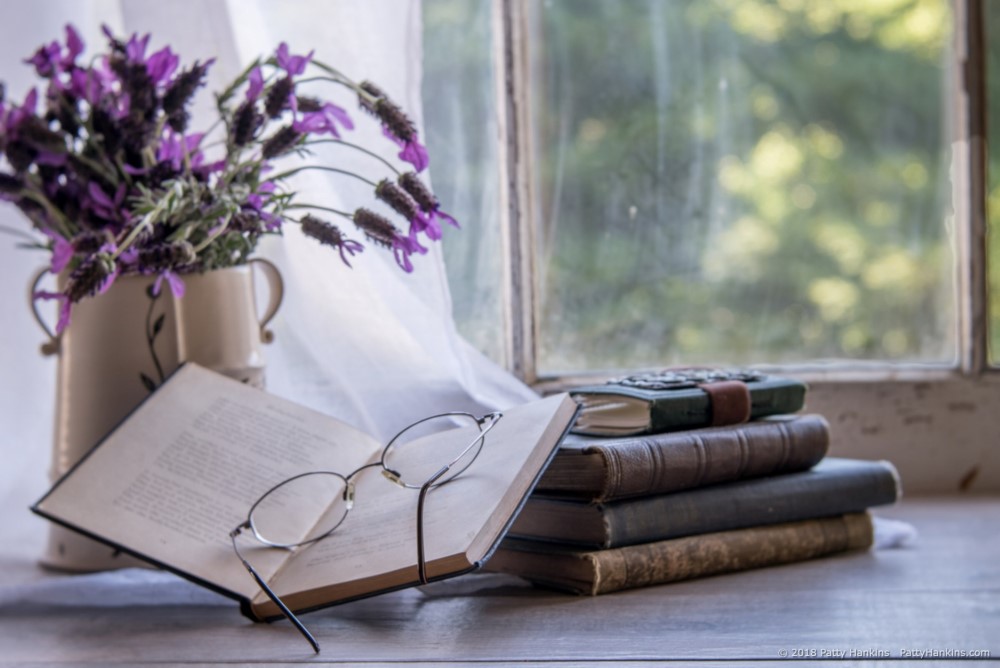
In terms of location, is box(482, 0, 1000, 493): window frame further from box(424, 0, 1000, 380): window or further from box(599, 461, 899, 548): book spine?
box(599, 461, 899, 548): book spine

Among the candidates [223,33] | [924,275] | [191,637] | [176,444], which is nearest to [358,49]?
[223,33]

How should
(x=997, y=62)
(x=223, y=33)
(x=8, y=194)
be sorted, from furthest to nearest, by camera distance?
(x=997, y=62), (x=223, y=33), (x=8, y=194)

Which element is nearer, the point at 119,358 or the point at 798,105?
the point at 119,358

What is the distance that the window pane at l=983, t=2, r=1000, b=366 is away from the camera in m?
1.34

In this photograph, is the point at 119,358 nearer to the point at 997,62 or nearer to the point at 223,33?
the point at 223,33

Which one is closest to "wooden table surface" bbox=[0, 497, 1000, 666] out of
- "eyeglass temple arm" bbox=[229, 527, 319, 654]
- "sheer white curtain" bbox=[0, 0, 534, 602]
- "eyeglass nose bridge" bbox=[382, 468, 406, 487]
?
"eyeglass temple arm" bbox=[229, 527, 319, 654]

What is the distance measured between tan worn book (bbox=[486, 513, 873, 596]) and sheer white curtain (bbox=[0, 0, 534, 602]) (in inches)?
10.1

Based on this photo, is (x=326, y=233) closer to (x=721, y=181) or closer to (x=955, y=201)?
(x=721, y=181)

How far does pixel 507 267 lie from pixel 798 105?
0.45m

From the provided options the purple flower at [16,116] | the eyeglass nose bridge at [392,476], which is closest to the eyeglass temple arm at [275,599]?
the eyeglass nose bridge at [392,476]

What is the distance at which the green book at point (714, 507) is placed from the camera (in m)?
0.86

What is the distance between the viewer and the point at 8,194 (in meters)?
0.98

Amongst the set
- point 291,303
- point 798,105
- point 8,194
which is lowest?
point 291,303

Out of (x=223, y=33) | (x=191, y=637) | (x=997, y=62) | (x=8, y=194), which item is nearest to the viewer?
(x=191, y=637)
